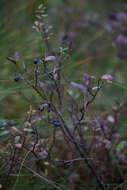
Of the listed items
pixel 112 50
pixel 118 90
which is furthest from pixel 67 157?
pixel 112 50

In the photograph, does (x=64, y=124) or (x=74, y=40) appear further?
(x=74, y=40)

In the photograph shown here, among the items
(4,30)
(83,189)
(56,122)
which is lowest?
(83,189)

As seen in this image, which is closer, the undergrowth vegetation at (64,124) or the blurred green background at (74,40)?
the undergrowth vegetation at (64,124)

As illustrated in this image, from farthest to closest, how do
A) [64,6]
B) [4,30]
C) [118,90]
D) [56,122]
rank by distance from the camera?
[64,6], [118,90], [4,30], [56,122]

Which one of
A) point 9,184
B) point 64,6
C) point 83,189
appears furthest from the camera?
point 64,6

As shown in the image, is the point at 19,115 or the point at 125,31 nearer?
the point at 19,115

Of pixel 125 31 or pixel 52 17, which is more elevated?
pixel 52 17

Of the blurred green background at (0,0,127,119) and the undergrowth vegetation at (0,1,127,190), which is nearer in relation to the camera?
the undergrowth vegetation at (0,1,127,190)

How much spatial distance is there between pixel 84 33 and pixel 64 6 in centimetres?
43

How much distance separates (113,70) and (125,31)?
46cm

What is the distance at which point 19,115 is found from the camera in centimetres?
189

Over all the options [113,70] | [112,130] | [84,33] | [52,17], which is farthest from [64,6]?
[112,130]

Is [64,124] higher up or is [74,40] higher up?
[74,40]

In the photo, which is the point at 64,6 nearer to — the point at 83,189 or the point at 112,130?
the point at 112,130
